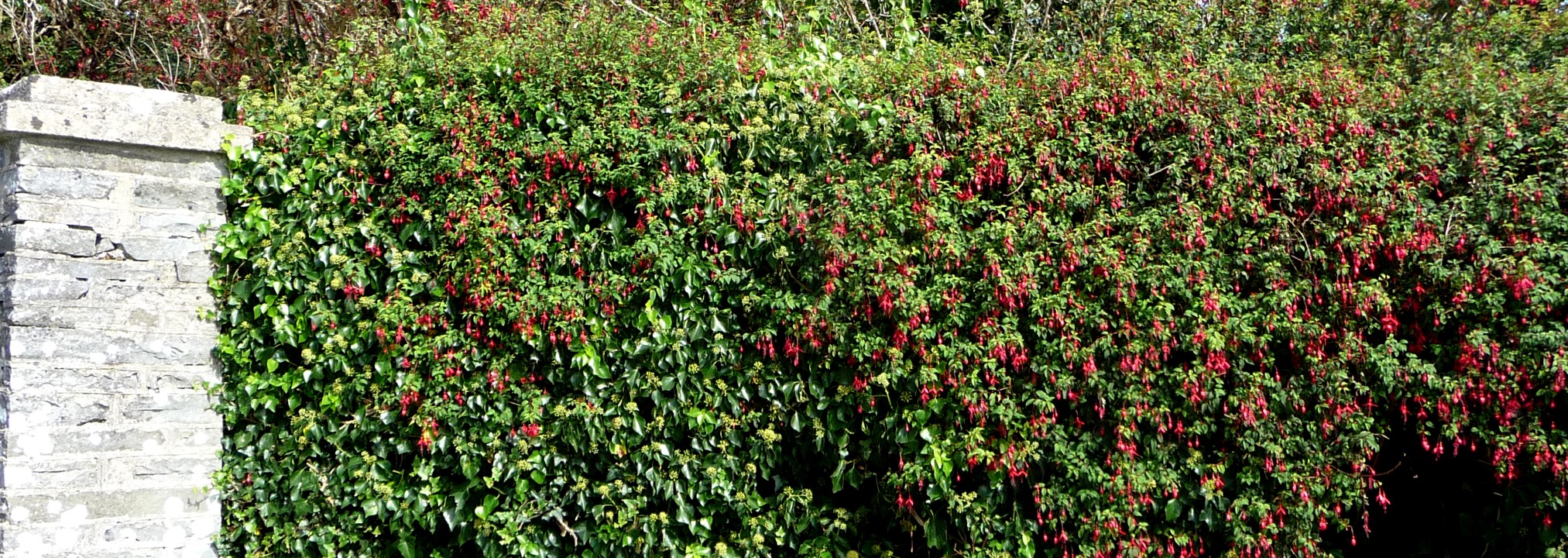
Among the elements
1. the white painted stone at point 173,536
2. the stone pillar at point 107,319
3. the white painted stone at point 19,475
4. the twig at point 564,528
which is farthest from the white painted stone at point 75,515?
the twig at point 564,528

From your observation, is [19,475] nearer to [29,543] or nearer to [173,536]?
[29,543]

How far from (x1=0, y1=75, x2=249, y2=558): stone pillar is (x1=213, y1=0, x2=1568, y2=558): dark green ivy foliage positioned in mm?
151

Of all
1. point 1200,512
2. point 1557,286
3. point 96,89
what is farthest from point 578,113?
point 1557,286

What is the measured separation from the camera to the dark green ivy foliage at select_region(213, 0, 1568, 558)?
12.3 feet

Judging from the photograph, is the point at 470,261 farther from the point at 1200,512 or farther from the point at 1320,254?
the point at 1320,254

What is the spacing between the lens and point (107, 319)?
152 inches

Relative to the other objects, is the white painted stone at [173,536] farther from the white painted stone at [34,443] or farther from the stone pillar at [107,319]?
the white painted stone at [34,443]

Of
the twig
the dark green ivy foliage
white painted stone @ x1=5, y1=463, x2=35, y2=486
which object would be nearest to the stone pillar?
white painted stone @ x1=5, y1=463, x2=35, y2=486

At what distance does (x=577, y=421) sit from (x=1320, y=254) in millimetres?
2713

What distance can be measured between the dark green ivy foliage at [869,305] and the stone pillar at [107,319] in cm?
15

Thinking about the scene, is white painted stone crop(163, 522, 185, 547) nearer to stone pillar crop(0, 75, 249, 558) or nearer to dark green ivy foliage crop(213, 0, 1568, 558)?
stone pillar crop(0, 75, 249, 558)

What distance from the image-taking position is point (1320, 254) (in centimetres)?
382

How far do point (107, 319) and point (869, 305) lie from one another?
8.98 feet

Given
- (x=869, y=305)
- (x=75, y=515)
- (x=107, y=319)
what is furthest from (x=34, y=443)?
(x=869, y=305)
